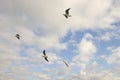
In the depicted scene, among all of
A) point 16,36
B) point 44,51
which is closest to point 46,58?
point 44,51

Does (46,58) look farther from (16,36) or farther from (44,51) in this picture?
(16,36)

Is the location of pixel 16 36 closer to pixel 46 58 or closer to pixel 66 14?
pixel 46 58

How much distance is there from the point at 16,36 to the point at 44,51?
11387mm

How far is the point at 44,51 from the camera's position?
4587 inches

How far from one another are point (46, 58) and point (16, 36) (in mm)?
14365

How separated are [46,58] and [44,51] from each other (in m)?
5.55

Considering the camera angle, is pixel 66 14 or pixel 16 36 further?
pixel 16 36

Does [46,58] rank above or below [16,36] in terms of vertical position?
below

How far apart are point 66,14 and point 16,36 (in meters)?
22.5

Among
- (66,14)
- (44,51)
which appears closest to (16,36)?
(44,51)

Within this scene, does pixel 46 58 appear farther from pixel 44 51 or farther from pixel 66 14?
pixel 66 14

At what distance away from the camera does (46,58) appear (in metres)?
112

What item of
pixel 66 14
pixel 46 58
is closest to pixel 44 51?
pixel 46 58
